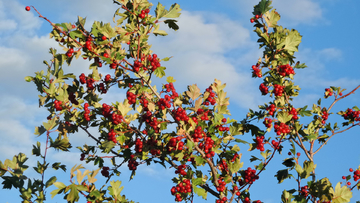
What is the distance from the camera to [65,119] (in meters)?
6.57

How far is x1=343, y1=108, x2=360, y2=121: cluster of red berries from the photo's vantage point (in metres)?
7.35

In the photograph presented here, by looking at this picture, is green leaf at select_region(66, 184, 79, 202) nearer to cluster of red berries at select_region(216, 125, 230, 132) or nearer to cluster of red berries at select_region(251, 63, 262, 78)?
cluster of red berries at select_region(216, 125, 230, 132)

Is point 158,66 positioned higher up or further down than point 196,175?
higher up

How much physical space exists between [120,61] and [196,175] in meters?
2.58

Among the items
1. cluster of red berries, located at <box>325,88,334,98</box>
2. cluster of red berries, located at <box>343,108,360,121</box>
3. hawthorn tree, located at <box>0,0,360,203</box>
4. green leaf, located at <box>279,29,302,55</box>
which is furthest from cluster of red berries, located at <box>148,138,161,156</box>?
cluster of red berries, located at <box>343,108,360,121</box>

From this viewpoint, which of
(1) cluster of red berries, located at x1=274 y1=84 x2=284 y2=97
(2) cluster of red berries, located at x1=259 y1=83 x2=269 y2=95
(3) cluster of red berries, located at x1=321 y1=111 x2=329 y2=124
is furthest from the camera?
(3) cluster of red berries, located at x1=321 y1=111 x2=329 y2=124

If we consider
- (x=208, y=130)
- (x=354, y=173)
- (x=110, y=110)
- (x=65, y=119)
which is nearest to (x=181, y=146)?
(x=208, y=130)

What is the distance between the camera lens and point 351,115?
7.46 m

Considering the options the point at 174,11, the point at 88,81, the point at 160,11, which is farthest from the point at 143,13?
the point at 88,81

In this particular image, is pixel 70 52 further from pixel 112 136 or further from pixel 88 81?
pixel 112 136

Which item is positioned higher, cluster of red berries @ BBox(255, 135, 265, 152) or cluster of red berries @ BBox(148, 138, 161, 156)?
cluster of red berries @ BBox(255, 135, 265, 152)

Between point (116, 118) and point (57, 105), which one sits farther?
point (57, 105)

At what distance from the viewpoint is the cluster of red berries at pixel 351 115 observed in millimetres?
7348

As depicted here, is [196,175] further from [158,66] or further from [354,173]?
[354,173]
